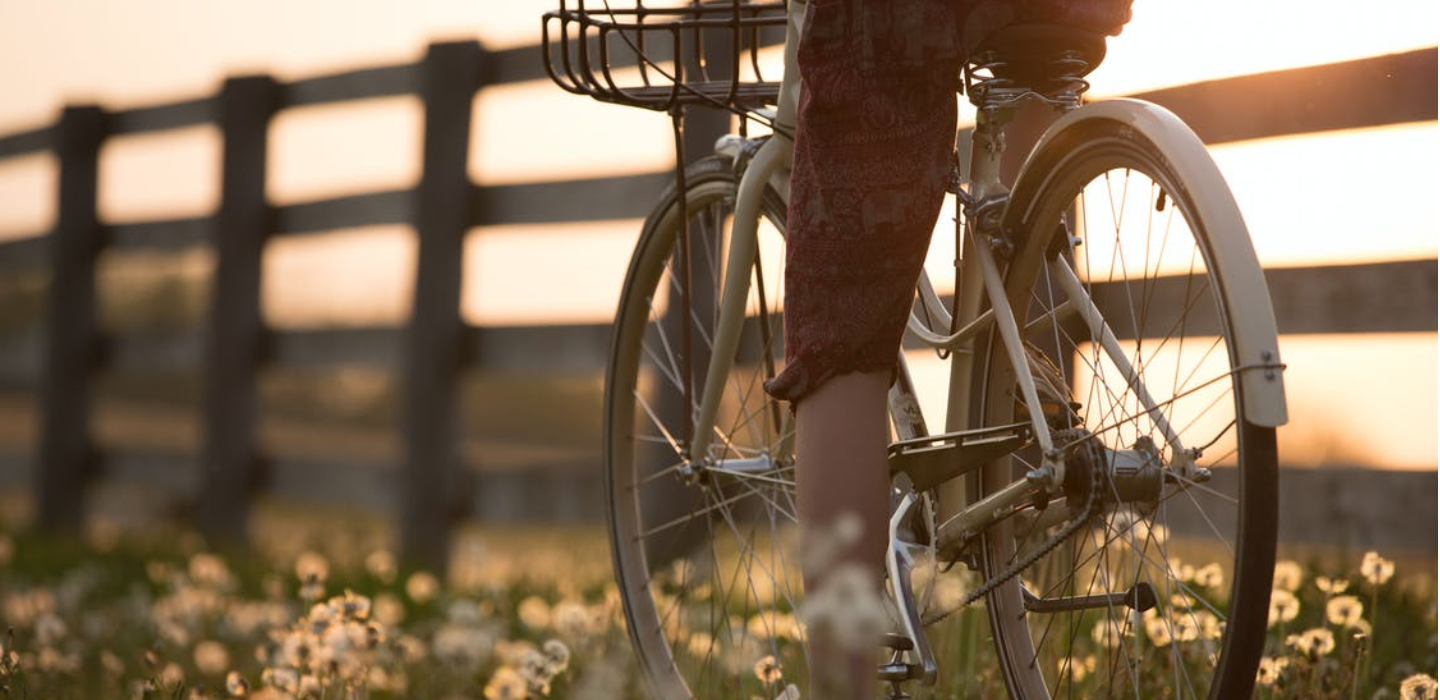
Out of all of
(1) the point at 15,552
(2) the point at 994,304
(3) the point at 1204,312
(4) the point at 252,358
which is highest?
(2) the point at 994,304

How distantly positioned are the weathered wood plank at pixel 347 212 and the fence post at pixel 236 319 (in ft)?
0.58

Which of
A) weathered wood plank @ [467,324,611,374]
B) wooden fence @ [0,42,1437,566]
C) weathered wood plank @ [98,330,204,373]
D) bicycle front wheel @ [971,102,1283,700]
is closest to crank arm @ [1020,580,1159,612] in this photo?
bicycle front wheel @ [971,102,1283,700]

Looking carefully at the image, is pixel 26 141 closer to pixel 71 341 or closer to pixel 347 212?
pixel 71 341

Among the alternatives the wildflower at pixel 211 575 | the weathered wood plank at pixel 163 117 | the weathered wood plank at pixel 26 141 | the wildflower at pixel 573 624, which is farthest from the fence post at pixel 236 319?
the wildflower at pixel 573 624

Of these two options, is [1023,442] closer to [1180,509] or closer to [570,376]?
[1180,509]

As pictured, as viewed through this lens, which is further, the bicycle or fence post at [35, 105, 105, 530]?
fence post at [35, 105, 105, 530]

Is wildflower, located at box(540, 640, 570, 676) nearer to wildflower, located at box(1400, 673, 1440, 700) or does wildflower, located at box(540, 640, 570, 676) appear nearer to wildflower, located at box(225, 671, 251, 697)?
wildflower, located at box(225, 671, 251, 697)

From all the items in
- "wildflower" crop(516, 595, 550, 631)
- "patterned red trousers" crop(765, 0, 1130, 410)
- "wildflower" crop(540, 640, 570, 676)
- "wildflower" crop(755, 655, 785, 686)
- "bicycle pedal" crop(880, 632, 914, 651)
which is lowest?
"wildflower" crop(516, 595, 550, 631)

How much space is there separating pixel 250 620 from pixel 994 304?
1.87 metres

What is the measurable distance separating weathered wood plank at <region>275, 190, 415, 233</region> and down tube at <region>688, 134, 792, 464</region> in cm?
377

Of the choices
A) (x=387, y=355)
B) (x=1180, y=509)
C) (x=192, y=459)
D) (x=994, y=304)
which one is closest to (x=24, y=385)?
(x=192, y=459)

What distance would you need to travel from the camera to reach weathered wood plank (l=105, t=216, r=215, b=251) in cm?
718

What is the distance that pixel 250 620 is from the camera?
3072mm

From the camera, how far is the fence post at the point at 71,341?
26.0 feet
